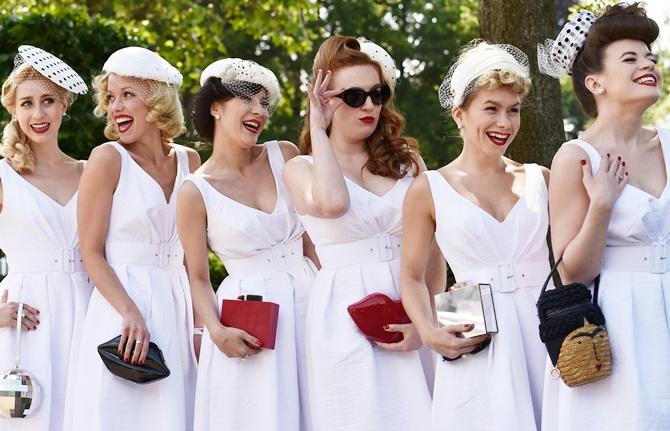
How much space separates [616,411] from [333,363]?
1.49 meters

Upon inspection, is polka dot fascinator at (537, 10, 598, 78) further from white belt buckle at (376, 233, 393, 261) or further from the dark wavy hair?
the dark wavy hair

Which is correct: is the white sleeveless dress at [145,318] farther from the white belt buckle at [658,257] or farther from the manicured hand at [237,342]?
the white belt buckle at [658,257]

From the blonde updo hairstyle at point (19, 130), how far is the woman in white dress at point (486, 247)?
7.61 ft

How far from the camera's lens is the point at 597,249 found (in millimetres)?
4609

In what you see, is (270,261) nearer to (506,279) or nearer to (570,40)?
(506,279)

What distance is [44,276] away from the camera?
6.32 m

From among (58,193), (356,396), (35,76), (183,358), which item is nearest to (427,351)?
(356,396)

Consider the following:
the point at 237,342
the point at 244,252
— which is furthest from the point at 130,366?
the point at 244,252

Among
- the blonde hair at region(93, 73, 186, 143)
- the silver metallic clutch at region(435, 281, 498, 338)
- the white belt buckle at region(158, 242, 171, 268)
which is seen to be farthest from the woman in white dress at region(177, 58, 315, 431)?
the silver metallic clutch at region(435, 281, 498, 338)

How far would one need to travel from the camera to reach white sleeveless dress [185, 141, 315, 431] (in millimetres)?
5750

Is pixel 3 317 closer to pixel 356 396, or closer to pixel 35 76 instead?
pixel 35 76

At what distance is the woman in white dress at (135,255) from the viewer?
19.5ft

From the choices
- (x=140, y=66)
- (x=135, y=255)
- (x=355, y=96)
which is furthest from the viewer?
(x=140, y=66)

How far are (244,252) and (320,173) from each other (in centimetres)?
67
